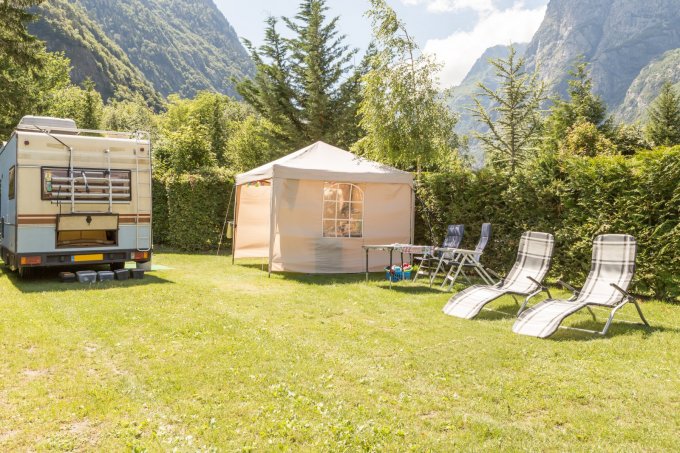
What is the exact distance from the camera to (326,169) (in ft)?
32.6

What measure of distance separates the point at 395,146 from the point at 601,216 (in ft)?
17.5

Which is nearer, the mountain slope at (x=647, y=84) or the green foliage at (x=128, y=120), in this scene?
the green foliage at (x=128, y=120)

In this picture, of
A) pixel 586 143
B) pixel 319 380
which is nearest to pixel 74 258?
pixel 319 380

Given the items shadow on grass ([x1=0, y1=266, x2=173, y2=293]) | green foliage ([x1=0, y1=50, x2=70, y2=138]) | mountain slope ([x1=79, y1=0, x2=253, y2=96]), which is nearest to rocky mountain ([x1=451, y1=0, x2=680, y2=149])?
mountain slope ([x1=79, y1=0, x2=253, y2=96])

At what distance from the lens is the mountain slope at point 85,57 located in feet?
267

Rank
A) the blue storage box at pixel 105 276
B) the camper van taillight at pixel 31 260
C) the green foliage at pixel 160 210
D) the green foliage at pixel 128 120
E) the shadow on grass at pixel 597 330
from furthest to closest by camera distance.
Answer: the green foliage at pixel 128 120 < the green foliage at pixel 160 210 < the blue storage box at pixel 105 276 < the camper van taillight at pixel 31 260 < the shadow on grass at pixel 597 330

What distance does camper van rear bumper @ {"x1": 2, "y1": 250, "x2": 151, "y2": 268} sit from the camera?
7.93m

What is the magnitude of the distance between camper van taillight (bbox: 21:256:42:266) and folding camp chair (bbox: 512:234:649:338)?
712 cm

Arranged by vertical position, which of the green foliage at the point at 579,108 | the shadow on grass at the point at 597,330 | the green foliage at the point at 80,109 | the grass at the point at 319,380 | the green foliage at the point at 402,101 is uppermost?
the green foliage at the point at 80,109

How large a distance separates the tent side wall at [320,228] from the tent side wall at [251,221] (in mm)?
2555

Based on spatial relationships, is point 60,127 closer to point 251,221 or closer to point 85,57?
point 251,221

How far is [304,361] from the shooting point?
4285mm

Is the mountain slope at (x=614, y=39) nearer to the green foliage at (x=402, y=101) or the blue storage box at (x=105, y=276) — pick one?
the green foliage at (x=402, y=101)

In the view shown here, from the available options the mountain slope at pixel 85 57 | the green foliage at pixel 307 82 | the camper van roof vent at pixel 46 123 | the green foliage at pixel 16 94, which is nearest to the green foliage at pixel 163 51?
the mountain slope at pixel 85 57
